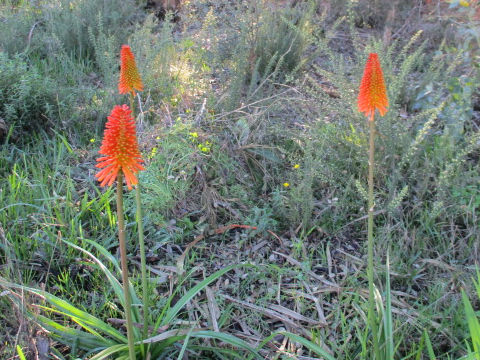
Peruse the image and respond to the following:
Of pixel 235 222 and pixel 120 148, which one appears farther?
pixel 235 222

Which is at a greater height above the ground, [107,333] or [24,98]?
[24,98]

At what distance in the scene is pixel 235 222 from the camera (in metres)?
2.95

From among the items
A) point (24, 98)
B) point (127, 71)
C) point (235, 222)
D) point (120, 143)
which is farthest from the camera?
point (24, 98)

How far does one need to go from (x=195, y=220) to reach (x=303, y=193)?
70 cm

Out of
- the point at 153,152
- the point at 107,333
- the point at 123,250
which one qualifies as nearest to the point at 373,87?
the point at 123,250

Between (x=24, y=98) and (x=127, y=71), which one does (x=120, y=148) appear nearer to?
(x=127, y=71)

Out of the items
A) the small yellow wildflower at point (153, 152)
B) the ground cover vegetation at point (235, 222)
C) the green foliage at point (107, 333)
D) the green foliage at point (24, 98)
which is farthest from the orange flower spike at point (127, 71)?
the green foliage at point (24, 98)

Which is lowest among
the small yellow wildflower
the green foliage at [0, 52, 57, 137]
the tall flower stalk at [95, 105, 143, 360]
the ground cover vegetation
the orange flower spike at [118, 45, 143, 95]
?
the ground cover vegetation

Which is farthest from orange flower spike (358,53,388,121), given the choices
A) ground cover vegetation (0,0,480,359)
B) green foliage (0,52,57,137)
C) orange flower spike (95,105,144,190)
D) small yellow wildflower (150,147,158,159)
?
green foliage (0,52,57,137)

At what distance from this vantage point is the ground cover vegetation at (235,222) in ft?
6.71

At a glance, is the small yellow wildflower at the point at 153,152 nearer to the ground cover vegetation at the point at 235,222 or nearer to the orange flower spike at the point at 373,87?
the ground cover vegetation at the point at 235,222

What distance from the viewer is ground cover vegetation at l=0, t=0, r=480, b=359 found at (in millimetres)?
2045

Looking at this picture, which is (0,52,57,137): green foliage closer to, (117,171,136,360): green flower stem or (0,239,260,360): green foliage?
(0,239,260,360): green foliage

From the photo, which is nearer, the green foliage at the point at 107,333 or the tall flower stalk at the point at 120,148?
the tall flower stalk at the point at 120,148
